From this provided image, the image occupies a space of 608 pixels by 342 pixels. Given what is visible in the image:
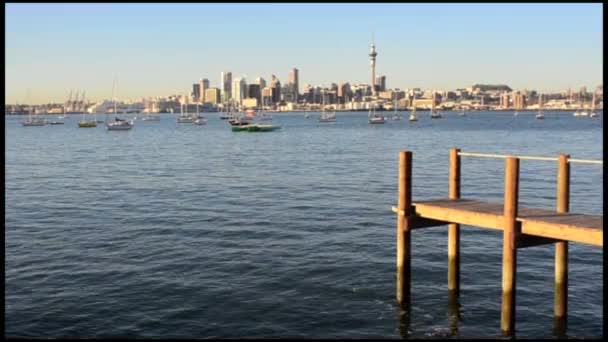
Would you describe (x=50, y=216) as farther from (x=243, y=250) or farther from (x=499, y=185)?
(x=499, y=185)

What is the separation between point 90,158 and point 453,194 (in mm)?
66515

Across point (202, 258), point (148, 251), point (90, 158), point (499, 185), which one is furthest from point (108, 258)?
point (90, 158)

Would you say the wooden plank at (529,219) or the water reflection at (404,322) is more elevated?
the wooden plank at (529,219)

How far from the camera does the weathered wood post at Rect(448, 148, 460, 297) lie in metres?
20.0

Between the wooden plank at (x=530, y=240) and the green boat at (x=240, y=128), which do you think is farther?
the green boat at (x=240, y=128)

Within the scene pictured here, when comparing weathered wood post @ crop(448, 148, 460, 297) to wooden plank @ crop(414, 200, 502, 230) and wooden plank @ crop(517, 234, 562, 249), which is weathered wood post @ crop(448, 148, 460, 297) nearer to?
wooden plank @ crop(414, 200, 502, 230)

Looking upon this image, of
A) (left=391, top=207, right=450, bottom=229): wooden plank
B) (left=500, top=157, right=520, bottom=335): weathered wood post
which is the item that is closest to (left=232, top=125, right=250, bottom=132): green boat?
(left=391, top=207, right=450, bottom=229): wooden plank

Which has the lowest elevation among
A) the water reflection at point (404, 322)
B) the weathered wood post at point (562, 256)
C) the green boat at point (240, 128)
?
the green boat at point (240, 128)

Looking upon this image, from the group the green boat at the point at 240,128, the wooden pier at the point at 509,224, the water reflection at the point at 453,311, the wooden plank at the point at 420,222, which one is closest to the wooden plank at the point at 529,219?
the wooden pier at the point at 509,224

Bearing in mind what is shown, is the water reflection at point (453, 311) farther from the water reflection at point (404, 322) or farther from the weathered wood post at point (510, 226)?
the weathered wood post at point (510, 226)

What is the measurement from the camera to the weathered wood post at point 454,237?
1997 cm

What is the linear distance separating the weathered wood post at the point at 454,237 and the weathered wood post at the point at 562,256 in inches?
113

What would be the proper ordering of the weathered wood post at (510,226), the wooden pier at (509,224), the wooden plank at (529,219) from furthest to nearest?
1. the weathered wood post at (510,226)
2. the wooden pier at (509,224)
3. the wooden plank at (529,219)

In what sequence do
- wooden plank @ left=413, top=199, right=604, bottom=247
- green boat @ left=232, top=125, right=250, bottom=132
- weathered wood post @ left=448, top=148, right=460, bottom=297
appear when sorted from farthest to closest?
green boat @ left=232, top=125, right=250, bottom=132, weathered wood post @ left=448, top=148, right=460, bottom=297, wooden plank @ left=413, top=199, right=604, bottom=247
